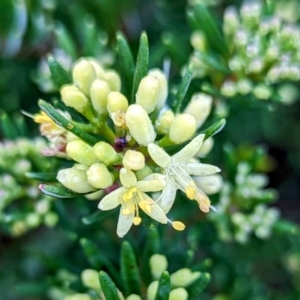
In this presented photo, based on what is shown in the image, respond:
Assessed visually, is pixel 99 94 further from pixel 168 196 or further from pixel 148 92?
pixel 168 196

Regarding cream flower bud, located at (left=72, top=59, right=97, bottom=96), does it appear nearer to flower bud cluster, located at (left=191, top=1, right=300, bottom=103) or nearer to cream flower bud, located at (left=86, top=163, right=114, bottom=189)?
cream flower bud, located at (left=86, top=163, right=114, bottom=189)

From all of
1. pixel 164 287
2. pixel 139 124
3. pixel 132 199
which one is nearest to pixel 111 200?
pixel 132 199

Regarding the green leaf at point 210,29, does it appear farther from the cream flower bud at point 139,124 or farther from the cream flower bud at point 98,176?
the cream flower bud at point 98,176

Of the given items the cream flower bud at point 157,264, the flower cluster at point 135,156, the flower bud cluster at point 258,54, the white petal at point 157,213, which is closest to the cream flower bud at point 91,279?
the cream flower bud at point 157,264

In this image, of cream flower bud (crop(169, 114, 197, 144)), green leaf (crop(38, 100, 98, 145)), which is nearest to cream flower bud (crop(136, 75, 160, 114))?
cream flower bud (crop(169, 114, 197, 144))

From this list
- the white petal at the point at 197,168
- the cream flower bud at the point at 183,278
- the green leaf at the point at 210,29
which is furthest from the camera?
the green leaf at the point at 210,29

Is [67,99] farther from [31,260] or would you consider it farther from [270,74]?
[31,260]
